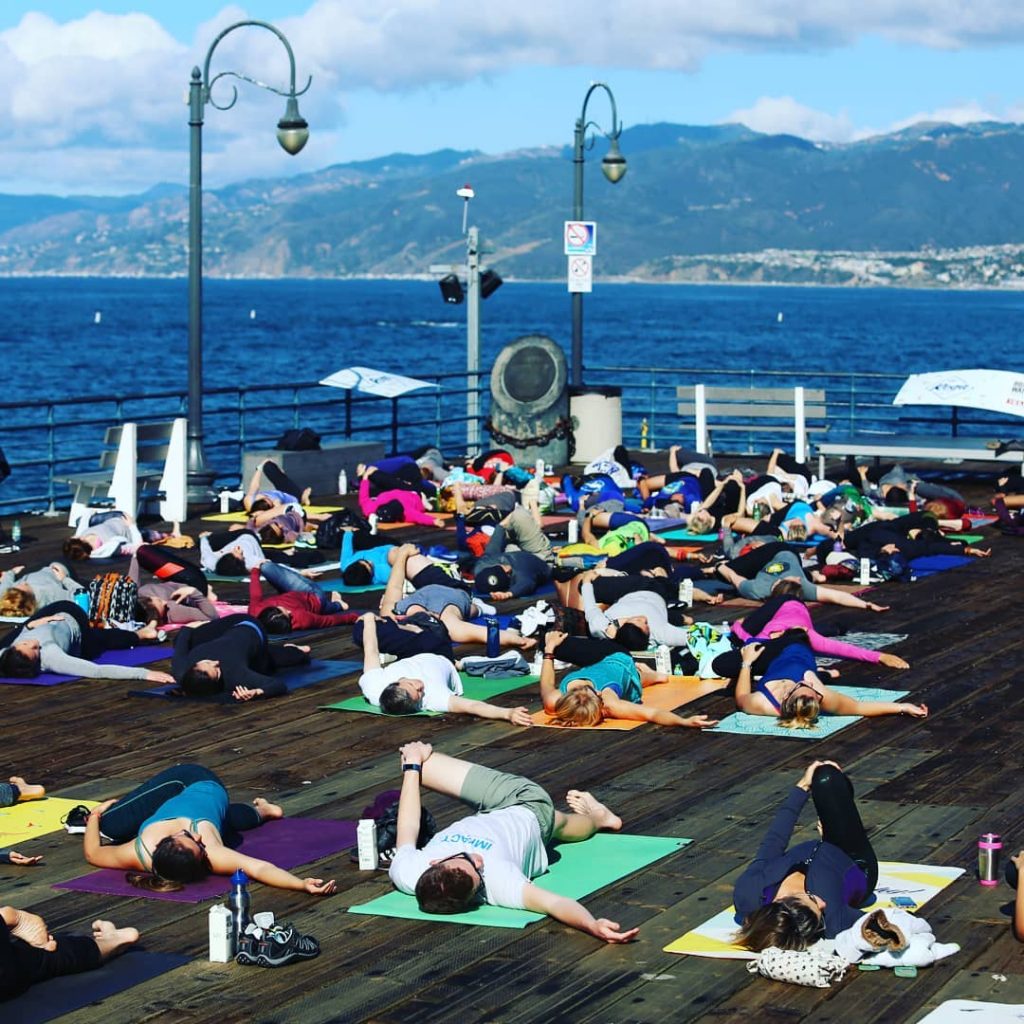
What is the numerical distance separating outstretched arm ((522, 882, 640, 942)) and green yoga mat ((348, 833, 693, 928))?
0.10 m

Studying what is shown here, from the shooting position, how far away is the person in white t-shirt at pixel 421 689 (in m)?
11.6

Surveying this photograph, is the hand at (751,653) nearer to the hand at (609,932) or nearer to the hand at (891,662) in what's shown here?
the hand at (891,662)

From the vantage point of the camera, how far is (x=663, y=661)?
12938mm

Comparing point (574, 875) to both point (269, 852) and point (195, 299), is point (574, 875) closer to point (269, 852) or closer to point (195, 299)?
point (269, 852)

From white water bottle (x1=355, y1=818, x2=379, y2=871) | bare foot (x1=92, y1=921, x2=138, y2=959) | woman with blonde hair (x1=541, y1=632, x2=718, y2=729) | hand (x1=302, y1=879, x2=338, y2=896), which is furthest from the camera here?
woman with blonde hair (x1=541, y1=632, x2=718, y2=729)

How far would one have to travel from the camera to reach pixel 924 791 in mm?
9852

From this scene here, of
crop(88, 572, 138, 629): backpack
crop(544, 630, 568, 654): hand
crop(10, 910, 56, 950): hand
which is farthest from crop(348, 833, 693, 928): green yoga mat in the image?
crop(88, 572, 138, 629): backpack

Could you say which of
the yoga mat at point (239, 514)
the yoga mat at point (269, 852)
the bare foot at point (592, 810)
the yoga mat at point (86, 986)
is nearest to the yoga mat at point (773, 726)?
the bare foot at point (592, 810)

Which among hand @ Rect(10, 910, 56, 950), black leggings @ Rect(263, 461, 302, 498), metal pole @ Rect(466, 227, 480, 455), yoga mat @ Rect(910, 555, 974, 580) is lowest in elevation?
hand @ Rect(10, 910, 56, 950)

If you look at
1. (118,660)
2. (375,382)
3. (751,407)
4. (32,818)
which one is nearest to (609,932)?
(32,818)

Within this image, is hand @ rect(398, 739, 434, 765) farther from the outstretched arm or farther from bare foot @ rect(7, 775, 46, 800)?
bare foot @ rect(7, 775, 46, 800)

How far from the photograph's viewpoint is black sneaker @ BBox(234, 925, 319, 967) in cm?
732

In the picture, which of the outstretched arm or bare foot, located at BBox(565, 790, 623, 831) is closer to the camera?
the outstretched arm

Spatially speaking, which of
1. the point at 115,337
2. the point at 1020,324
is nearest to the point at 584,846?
the point at 115,337
